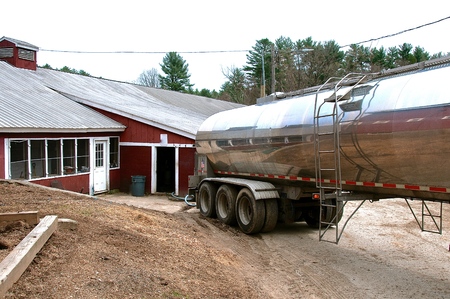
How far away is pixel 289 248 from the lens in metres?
10.1

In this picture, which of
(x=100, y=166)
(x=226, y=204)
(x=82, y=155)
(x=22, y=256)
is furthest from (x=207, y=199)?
(x=22, y=256)

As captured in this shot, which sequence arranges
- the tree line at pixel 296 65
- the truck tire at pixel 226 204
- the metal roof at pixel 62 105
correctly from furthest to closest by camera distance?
the tree line at pixel 296 65
the metal roof at pixel 62 105
the truck tire at pixel 226 204

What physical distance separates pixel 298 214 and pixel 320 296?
5216mm

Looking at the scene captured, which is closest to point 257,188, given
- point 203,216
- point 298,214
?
point 298,214

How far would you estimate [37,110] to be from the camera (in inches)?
681

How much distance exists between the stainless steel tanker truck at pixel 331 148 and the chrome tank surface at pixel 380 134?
17 mm

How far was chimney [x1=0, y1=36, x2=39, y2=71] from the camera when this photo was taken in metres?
23.8

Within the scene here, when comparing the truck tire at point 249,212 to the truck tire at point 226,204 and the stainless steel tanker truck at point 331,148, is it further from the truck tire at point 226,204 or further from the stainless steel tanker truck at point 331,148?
the truck tire at point 226,204

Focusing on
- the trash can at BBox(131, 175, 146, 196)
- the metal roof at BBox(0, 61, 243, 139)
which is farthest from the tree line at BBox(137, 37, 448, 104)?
the trash can at BBox(131, 175, 146, 196)

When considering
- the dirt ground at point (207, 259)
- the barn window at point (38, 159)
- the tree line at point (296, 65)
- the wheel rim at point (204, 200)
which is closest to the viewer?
the dirt ground at point (207, 259)

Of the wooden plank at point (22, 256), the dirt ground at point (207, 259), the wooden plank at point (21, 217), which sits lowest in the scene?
the dirt ground at point (207, 259)

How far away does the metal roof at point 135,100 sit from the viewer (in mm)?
A: 19747

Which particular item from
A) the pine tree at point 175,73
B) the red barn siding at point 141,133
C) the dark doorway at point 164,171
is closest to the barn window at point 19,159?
the red barn siding at point 141,133

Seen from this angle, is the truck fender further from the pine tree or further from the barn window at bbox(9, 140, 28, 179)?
the pine tree
